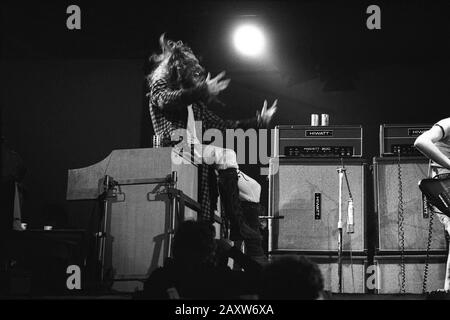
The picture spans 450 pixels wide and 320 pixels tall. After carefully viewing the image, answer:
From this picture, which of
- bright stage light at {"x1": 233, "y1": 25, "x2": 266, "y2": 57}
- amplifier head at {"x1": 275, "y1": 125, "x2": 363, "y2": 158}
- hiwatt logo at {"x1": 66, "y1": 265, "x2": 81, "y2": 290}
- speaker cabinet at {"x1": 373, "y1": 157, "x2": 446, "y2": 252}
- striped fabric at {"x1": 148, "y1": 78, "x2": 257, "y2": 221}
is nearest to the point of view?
hiwatt logo at {"x1": 66, "y1": 265, "x2": 81, "y2": 290}

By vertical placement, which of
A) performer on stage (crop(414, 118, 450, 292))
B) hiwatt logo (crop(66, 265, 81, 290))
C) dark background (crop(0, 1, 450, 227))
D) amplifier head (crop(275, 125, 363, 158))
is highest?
dark background (crop(0, 1, 450, 227))

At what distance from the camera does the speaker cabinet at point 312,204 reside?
18.0 feet

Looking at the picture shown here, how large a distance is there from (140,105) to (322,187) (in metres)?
2.76

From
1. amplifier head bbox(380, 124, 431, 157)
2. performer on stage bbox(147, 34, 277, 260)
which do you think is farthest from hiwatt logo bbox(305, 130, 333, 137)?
performer on stage bbox(147, 34, 277, 260)

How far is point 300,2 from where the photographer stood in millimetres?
6402

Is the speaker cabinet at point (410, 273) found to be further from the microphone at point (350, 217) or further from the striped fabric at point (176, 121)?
the striped fabric at point (176, 121)

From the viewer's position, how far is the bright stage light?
7.05 metres

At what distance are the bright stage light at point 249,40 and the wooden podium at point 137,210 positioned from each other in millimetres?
3177

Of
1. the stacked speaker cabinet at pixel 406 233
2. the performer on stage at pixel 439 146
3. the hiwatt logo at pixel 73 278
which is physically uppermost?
the performer on stage at pixel 439 146

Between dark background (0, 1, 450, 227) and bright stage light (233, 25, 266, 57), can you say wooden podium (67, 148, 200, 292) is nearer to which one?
dark background (0, 1, 450, 227)

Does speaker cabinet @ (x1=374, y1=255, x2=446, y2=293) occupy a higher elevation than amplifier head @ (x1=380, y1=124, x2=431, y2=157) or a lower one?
lower

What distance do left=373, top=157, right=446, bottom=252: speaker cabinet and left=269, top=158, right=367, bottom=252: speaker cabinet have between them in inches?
6.2

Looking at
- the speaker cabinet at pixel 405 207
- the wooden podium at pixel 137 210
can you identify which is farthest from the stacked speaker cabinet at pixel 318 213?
the wooden podium at pixel 137 210

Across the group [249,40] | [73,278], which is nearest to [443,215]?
[73,278]
